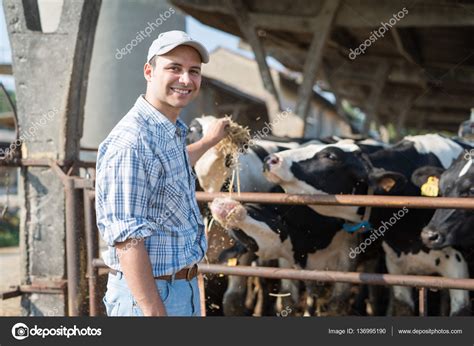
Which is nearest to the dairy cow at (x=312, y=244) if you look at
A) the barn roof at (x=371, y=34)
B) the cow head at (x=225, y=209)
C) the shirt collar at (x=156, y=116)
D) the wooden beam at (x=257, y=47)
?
the cow head at (x=225, y=209)

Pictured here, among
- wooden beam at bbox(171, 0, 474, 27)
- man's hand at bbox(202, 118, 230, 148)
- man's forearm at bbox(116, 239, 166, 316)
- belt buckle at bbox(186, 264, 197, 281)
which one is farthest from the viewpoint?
wooden beam at bbox(171, 0, 474, 27)

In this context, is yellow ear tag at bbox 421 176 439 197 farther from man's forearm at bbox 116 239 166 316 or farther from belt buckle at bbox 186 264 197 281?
man's forearm at bbox 116 239 166 316

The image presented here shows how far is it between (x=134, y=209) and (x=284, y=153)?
103 inches

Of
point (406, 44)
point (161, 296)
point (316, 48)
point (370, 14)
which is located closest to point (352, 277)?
point (161, 296)

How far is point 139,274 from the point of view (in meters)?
2.23

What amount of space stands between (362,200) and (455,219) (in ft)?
3.27

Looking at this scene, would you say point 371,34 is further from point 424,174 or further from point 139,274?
point 139,274

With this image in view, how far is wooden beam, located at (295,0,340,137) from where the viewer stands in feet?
27.2

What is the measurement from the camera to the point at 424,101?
17766 mm

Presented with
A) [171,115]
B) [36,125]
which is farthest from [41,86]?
[171,115]

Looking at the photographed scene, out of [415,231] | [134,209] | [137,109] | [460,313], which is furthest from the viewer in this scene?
[415,231]

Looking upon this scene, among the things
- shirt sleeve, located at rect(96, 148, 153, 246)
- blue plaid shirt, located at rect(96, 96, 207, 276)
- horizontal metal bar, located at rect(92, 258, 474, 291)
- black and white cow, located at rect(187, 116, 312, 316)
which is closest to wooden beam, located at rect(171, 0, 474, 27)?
black and white cow, located at rect(187, 116, 312, 316)

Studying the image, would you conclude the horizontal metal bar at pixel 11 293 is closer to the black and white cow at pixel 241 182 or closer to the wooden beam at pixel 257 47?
the black and white cow at pixel 241 182

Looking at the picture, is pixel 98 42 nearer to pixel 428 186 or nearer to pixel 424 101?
pixel 428 186
